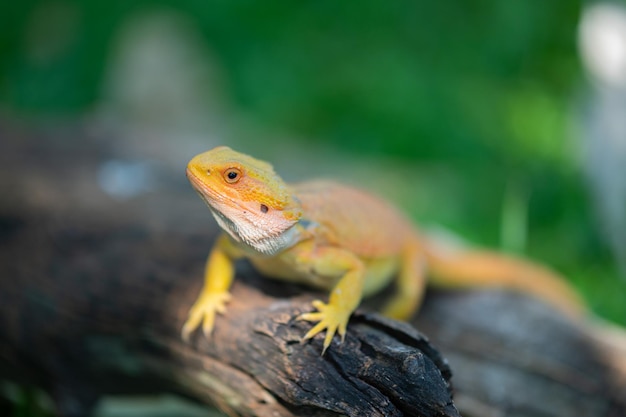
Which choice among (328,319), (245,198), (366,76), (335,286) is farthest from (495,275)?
(366,76)

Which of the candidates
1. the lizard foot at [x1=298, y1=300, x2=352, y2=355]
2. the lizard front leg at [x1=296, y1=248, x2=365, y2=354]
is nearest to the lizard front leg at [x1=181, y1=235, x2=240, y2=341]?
the lizard front leg at [x1=296, y1=248, x2=365, y2=354]

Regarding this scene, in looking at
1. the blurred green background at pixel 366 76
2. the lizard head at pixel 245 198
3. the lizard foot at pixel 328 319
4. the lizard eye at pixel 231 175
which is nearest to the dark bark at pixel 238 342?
the lizard foot at pixel 328 319

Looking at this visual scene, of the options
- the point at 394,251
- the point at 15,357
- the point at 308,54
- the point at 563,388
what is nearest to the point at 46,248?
the point at 15,357

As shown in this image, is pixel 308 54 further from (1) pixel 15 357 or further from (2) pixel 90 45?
(1) pixel 15 357

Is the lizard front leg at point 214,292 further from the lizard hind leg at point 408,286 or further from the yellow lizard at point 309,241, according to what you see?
the lizard hind leg at point 408,286

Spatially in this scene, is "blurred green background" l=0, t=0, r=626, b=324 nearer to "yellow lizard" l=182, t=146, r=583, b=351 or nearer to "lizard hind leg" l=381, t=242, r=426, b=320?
"lizard hind leg" l=381, t=242, r=426, b=320

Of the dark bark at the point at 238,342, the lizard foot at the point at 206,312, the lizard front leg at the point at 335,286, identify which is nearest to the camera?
the dark bark at the point at 238,342

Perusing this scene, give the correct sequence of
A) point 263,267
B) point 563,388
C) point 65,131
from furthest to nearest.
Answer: point 65,131 → point 563,388 → point 263,267
